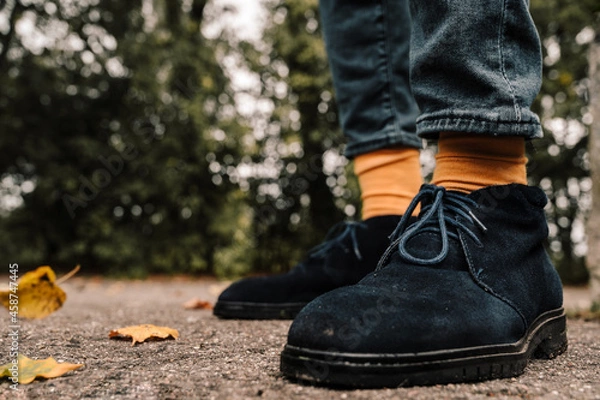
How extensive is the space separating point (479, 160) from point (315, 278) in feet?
1.97

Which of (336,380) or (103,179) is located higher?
(103,179)

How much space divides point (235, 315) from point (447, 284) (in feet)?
2.44

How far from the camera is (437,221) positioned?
0.98 meters

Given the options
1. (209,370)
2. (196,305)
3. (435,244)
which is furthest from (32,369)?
(196,305)

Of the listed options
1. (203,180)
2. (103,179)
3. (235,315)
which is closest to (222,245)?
(203,180)

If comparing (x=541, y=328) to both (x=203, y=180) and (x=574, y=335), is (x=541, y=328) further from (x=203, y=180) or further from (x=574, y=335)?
(x=203, y=180)

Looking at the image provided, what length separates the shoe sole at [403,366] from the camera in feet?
2.53

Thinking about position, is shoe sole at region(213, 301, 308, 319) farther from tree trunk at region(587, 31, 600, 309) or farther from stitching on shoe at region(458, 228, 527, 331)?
tree trunk at region(587, 31, 600, 309)

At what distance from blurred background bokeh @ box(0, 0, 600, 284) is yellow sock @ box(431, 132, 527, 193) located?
161 inches

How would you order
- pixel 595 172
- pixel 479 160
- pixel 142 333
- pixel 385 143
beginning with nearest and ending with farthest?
pixel 479 160 < pixel 142 333 < pixel 385 143 < pixel 595 172

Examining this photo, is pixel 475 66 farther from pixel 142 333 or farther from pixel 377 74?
pixel 142 333

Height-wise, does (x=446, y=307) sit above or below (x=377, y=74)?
below

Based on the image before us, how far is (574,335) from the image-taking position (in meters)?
1.38

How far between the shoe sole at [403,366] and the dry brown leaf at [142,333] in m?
0.43
